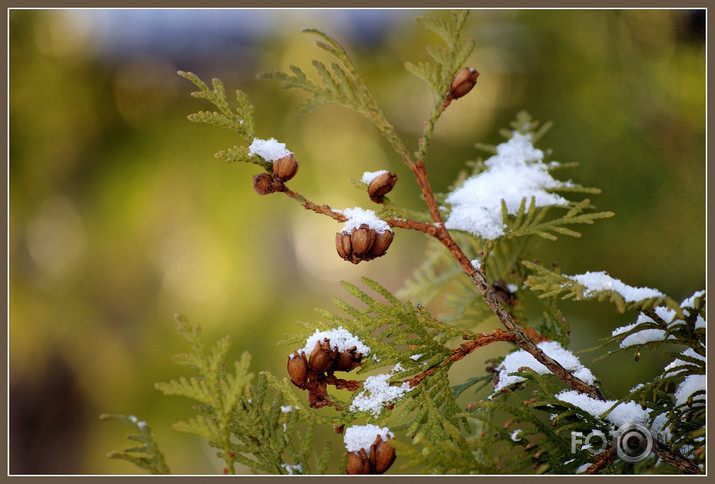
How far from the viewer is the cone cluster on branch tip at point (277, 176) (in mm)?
422

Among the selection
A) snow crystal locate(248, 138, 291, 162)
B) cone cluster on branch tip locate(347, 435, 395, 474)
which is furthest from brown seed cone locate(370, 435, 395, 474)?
snow crystal locate(248, 138, 291, 162)

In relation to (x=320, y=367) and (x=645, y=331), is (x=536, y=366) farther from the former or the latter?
(x=320, y=367)

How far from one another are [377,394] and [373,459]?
0.07m

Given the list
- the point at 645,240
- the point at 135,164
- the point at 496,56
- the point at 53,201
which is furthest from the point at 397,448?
the point at 53,201

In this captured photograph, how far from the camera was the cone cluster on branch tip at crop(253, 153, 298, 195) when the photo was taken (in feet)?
1.38

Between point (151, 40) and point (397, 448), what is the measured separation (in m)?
1.21

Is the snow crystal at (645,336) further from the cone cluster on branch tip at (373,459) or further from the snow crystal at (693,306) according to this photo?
the cone cluster on branch tip at (373,459)

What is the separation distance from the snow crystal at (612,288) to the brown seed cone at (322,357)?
20cm

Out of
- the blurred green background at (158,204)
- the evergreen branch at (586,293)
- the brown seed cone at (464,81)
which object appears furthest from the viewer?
the blurred green background at (158,204)

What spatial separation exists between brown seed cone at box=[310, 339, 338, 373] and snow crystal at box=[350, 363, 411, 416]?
0.04 m

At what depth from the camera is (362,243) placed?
0.40 meters

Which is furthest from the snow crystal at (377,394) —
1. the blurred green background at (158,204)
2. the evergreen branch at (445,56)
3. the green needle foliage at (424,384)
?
the blurred green background at (158,204)

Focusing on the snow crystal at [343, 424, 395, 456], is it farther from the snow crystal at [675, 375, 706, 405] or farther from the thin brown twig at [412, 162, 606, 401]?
the snow crystal at [675, 375, 706, 405]

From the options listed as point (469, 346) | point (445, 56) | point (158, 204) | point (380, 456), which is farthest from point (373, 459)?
point (158, 204)
